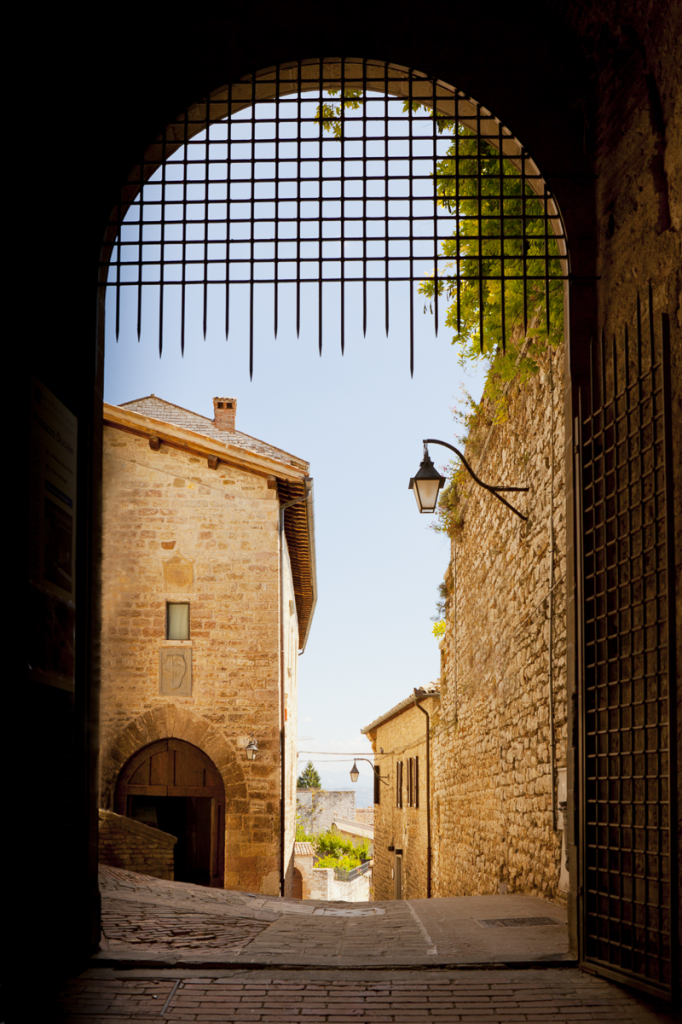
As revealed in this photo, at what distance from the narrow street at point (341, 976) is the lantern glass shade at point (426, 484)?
3.61 meters

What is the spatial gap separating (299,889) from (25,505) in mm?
26885

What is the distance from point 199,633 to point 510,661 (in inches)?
256

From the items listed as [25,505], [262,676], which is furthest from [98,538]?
[262,676]

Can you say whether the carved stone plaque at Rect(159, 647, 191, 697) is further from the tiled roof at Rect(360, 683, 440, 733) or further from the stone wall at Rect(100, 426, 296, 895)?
the tiled roof at Rect(360, 683, 440, 733)

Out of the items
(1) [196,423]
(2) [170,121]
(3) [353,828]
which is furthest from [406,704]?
(3) [353,828]

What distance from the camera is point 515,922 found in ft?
21.2

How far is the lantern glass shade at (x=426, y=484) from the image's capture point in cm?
867

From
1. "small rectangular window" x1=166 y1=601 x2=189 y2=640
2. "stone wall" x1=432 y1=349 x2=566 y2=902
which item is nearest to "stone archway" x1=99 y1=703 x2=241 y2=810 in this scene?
"small rectangular window" x1=166 y1=601 x2=189 y2=640

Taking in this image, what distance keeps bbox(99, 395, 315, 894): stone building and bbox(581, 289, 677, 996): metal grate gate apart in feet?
32.2

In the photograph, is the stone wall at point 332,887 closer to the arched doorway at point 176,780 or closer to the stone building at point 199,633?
the arched doorway at point 176,780

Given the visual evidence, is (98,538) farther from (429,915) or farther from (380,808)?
(380,808)

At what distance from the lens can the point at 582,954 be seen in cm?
463

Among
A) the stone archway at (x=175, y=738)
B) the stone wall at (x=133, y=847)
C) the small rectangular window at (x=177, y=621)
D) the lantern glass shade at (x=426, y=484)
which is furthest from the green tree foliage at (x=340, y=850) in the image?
the lantern glass shade at (x=426, y=484)

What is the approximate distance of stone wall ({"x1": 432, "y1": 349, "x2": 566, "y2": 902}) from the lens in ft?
24.4
